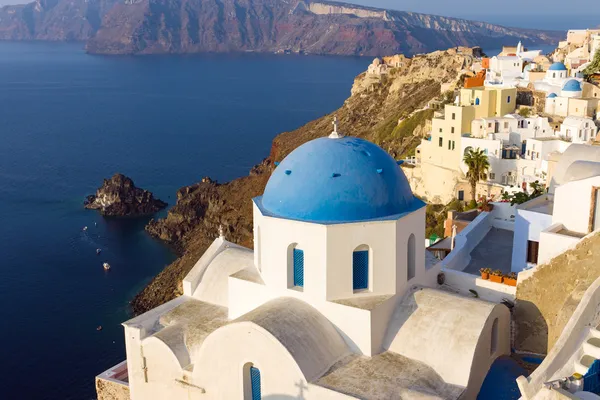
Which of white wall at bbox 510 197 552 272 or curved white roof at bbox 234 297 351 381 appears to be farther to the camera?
white wall at bbox 510 197 552 272

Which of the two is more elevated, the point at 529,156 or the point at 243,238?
the point at 529,156

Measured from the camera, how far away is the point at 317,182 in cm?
1502

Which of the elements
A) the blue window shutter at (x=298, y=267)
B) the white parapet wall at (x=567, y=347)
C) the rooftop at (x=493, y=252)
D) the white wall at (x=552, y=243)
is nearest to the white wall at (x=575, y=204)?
the white wall at (x=552, y=243)

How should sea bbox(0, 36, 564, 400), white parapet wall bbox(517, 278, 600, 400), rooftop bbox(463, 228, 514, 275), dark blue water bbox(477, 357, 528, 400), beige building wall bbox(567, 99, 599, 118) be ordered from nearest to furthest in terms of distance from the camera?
white parapet wall bbox(517, 278, 600, 400)
dark blue water bbox(477, 357, 528, 400)
rooftop bbox(463, 228, 514, 275)
sea bbox(0, 36, 564, 400)
beige building wall bbox(567, 99, 599, 118)

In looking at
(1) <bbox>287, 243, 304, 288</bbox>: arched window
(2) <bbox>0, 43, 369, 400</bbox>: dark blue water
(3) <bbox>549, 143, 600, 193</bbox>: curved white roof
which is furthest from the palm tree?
(1) <bbox>287, 243, 304, 288</bbox>: arched window

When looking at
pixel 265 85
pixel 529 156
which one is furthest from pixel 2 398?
pixel 265 85

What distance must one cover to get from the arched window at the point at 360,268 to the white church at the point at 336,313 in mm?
25

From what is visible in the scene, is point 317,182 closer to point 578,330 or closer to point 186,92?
point 578,330

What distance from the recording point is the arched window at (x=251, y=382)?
14.4 m

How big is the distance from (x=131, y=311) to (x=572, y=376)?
3476cm

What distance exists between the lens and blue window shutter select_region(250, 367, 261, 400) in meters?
14.4

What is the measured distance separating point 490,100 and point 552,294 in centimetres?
3375

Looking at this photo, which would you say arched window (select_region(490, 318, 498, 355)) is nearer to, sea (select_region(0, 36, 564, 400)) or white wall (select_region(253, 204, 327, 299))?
white wall (select_region(253, 204, 327, 299))

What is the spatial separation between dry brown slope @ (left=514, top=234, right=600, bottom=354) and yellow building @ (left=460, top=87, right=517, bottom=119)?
31110mm
